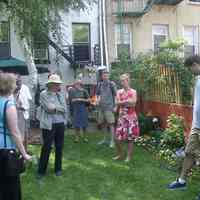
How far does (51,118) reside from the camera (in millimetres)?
7617

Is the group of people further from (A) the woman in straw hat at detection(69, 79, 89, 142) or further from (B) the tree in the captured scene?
(B) the tree

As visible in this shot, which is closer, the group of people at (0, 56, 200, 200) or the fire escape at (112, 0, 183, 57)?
the group of people at (0, 56, 200, 200)

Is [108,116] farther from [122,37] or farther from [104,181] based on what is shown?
[122,37]

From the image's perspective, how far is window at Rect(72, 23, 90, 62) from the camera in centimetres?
1991

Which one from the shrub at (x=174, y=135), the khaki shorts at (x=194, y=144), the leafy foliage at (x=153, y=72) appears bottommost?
the shrub at (x=174, y=135)

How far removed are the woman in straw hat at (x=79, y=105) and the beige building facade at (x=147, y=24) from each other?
798 centimetres

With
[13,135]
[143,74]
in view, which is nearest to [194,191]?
[13,135]

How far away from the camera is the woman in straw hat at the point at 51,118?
761 centimetres

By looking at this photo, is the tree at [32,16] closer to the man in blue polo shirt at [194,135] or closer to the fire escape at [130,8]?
the man in blue polo shirt at [194,135]

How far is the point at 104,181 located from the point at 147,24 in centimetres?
1465

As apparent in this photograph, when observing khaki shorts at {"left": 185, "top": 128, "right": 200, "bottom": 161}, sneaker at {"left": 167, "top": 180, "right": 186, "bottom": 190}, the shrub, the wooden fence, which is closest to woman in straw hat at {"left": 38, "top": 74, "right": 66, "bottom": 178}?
sneaker at {"left": 167, "top": 180, "right": 186, "bottom": 190}

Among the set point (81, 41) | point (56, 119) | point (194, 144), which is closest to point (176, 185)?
point (194, 144)

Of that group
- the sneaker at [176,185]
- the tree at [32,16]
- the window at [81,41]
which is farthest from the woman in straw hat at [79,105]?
the window at [81,41]

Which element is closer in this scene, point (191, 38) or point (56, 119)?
point (56, 119)
